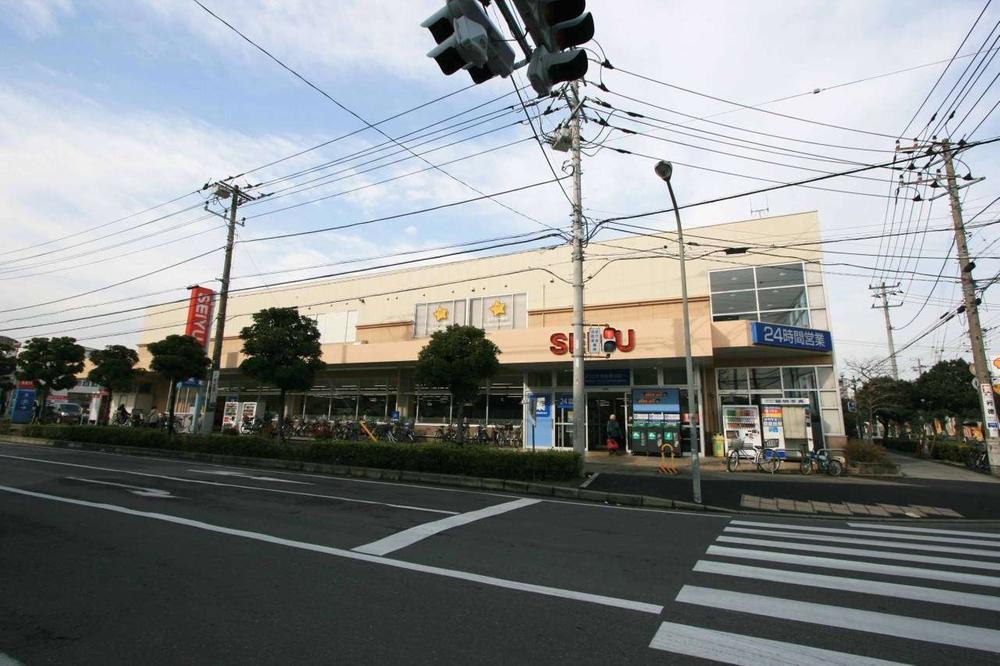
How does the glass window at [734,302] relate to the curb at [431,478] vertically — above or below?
above

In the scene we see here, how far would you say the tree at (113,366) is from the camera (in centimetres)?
2361

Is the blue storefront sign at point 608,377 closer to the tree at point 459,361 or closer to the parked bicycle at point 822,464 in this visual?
the tree at point 459,361

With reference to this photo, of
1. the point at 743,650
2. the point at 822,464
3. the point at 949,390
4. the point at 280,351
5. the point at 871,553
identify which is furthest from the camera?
the point at 949,390

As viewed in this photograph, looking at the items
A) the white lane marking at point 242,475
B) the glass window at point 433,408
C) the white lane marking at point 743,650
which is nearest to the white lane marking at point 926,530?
the white lane marking at point 743,650

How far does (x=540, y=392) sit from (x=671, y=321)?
21.7 feet

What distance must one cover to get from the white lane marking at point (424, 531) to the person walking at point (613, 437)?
10573mm

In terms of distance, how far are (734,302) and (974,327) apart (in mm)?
7487

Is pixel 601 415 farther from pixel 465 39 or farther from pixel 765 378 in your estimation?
pixel 465 39

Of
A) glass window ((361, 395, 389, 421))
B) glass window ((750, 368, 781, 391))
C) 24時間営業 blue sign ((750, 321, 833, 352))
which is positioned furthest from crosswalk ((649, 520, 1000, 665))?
glass window ((361, 395, 389, 421))

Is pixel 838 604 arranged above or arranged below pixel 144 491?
below

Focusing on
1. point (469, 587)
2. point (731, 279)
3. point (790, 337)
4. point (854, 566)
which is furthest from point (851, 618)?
point (731, 279)

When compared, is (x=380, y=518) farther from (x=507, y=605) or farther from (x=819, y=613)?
(x=819, y=613)

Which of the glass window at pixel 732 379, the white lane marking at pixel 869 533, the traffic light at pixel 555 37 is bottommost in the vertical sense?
the white lane marking at pixel 869 533

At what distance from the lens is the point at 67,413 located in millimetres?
36250
